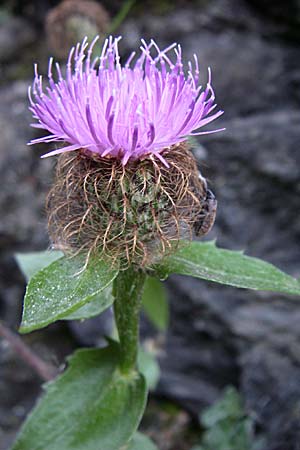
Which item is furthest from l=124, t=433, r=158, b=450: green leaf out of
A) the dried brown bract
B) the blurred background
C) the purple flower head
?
the purple flower head

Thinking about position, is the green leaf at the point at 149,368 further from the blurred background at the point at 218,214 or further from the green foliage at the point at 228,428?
the blurred background at the point at 218,214

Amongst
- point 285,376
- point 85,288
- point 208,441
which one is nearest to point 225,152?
point 285,376

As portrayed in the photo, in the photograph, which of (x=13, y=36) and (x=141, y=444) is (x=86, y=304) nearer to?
(x=141, y=444)

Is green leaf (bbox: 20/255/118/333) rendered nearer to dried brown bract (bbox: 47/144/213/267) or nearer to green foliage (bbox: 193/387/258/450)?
dried brown bract (bbox: 47/144/213/267)

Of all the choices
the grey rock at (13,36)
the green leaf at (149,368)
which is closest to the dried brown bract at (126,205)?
the green leaf at (149,368)

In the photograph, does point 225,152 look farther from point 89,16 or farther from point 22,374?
point 22,374

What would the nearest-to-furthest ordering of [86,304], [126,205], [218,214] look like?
1. [126,205]
2. [86,304]
3. [218,214]

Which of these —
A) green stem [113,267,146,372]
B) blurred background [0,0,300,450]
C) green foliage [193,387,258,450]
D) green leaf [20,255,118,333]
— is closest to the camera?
green leaf [20,255,118,333]

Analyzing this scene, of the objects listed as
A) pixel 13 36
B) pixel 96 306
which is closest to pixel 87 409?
pixel 96 306
